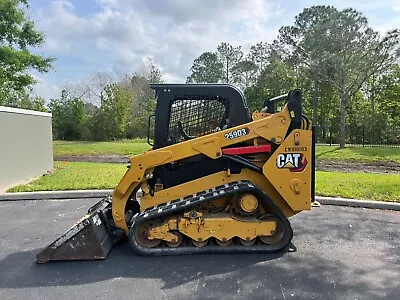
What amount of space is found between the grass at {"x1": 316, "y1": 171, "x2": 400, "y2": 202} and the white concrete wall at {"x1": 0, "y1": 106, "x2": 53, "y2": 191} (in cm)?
759

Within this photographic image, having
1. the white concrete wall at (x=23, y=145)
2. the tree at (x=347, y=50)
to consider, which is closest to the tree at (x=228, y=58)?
the tree at (x=347, y=50)

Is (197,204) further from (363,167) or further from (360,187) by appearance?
(363,167)

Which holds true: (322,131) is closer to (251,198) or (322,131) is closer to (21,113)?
(21,113)

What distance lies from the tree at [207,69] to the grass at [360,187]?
3296 cm

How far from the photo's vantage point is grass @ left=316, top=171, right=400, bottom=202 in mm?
7453

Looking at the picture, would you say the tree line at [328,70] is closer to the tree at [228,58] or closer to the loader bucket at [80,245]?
the tree at [228,58]

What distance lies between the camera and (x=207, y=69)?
43406 millimetres

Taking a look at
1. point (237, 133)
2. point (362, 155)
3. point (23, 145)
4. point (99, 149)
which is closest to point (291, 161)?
point (237, 133)

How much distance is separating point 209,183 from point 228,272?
4.09ft

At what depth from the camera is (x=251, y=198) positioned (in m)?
4.68

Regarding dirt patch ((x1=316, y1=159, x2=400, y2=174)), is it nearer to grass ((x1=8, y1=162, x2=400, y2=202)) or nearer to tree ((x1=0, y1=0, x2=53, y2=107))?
grass ((x1=8, y1=162, x2=400, y2=202))

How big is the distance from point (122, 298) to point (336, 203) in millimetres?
4841

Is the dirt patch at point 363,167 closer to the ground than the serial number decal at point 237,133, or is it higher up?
closer to the ground

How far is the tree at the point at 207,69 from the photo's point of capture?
42.2 m
